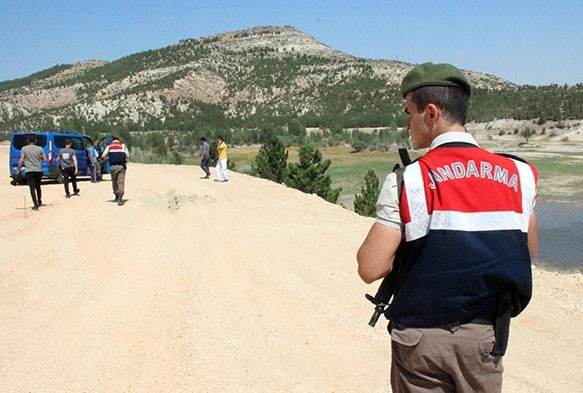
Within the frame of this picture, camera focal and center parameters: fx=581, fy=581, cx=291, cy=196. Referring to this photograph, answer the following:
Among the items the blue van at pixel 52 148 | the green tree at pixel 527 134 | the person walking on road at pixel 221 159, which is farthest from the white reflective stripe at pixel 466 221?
the green tree at pixel 527 134

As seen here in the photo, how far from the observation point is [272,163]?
2908 centimetres

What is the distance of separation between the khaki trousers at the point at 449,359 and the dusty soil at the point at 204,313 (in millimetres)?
2857

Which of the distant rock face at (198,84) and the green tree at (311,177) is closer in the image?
the green tree at (311,177)

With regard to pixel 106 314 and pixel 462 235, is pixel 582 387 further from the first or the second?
pixel 106 314

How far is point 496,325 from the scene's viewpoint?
2443 mm

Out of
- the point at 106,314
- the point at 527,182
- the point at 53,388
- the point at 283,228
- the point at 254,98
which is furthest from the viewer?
the point at 254,98

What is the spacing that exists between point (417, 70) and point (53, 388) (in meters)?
4.32

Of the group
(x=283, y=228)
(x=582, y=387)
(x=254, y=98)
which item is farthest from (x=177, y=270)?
(x=254, y=98)

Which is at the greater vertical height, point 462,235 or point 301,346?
point 462,235

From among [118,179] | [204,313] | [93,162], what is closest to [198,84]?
[93,162]

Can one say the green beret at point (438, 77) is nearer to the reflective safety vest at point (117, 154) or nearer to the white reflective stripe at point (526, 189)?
the white reflective stripe at point (526, 189)

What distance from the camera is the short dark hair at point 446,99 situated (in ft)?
8.19

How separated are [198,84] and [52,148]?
362 ft

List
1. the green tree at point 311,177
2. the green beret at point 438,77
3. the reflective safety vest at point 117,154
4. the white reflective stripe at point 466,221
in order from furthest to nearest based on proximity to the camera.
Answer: the green tree at point 311,177 → the reflective safety vest at point 117,154 → the green beret at point 438,77 → the white reflective stripe at point 466,221
